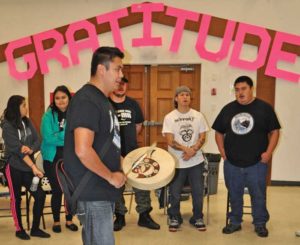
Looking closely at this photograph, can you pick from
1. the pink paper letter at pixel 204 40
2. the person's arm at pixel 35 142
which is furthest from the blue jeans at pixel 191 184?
the pink paper letter at pixel 204 40

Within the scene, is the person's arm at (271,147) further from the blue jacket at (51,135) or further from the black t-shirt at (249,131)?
the blue jacket at (51,135)

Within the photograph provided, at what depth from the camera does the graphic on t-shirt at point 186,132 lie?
3.51m

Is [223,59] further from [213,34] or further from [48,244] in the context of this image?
[48,244]

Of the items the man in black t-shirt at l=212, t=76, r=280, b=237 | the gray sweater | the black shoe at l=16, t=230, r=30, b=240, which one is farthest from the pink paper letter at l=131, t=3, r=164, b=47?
the black shoe at l=16, t=230, r=30, b=240

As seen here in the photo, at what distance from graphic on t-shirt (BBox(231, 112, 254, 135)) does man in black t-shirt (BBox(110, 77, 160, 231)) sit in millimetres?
952

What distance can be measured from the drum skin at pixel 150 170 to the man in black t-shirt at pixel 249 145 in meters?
0.91

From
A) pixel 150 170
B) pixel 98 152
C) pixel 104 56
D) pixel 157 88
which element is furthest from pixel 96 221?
pixel 157 88

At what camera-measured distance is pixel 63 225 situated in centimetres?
367

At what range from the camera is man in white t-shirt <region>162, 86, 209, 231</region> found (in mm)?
3467

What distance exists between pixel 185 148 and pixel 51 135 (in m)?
1.28

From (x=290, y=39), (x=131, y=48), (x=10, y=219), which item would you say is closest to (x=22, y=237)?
(x=10, y=219)

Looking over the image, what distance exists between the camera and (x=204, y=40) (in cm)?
524

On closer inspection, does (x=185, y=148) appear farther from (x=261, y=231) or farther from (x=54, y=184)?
(x=54, y=184)

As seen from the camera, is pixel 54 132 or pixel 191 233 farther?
pixel 191 233
